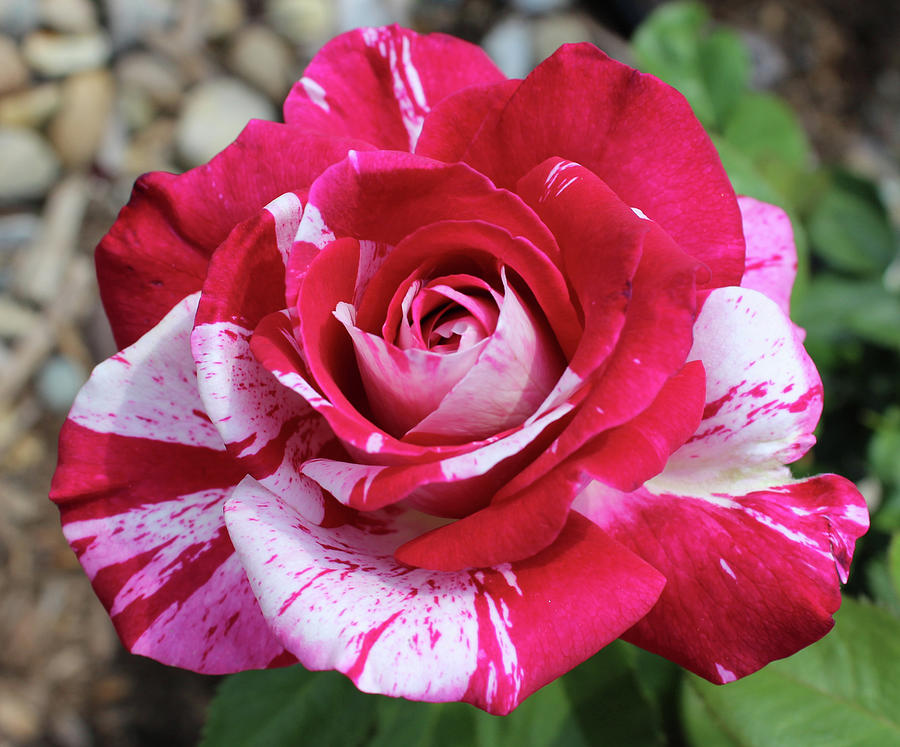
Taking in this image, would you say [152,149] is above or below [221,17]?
below

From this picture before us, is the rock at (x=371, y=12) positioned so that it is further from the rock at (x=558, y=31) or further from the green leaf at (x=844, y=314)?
the green leaf at (x=844, y=314)

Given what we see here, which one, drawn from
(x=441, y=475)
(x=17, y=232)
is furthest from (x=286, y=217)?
(x=17, y=232)

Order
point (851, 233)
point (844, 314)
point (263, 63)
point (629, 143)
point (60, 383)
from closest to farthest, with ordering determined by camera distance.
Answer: point (629, 143) → point (844, 314) → point (851, 233) → point (60, 383) → point (263, 63)

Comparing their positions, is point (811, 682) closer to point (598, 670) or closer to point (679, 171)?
point (598, 670)

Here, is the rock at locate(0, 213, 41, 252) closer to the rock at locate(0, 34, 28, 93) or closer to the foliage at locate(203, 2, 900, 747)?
the rock at locate(0, 34, 28, 93)

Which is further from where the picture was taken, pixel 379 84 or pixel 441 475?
pixel 379 84

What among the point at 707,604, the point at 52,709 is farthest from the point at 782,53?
the point at 52,709

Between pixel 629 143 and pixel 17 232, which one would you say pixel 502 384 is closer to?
pixel 629 143

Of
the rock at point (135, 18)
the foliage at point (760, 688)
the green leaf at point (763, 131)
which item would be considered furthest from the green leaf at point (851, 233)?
the rock at point (135, 18)
